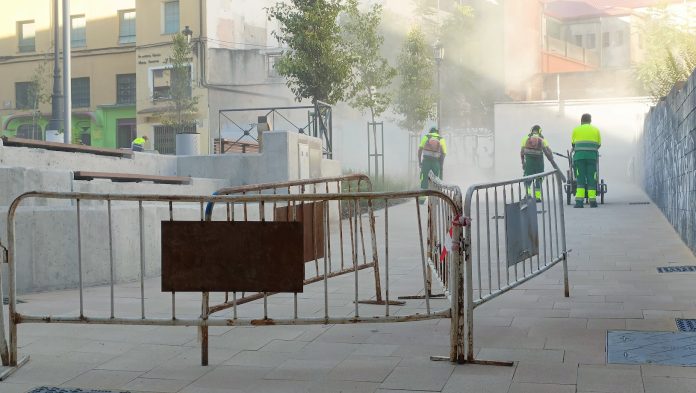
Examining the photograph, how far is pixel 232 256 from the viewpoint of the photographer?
17.4 ft

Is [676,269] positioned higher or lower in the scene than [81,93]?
lower

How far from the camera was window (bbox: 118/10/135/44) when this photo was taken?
145 feet

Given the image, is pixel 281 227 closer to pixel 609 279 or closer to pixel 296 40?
pixel 609 279

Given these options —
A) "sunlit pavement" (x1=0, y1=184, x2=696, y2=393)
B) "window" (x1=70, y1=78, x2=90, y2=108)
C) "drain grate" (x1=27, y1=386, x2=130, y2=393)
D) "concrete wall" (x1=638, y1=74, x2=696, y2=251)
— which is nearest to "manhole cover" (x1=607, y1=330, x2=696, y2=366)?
"sunlit pavement" (x1=0, y1=184, x2=696, y2=393)

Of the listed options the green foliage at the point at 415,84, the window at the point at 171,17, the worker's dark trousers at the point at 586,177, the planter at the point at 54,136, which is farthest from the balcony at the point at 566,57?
the planter at the point at 54,136

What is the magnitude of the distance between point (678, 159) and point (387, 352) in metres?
8.05

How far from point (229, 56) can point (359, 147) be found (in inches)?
321

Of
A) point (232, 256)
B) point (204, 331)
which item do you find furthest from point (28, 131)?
point (232, 256)

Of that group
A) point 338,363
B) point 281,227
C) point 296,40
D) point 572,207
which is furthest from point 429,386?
point 296,40

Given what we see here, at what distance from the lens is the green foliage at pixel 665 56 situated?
14766mm

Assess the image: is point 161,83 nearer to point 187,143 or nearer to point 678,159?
point 187,143

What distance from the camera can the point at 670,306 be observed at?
7316mm

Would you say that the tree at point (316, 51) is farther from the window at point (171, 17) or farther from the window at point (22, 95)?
the window at point (22, 95)

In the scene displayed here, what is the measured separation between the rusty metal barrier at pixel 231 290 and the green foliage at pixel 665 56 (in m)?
5.37
